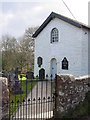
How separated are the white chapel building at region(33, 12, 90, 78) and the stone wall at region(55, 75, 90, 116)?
827 centimetres

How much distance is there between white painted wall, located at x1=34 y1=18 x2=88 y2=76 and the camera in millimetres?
13766

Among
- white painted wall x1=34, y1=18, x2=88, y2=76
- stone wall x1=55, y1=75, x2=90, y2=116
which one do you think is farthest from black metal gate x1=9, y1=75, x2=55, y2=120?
white painted wall x1=34, y1=18, x2=88, y2=76

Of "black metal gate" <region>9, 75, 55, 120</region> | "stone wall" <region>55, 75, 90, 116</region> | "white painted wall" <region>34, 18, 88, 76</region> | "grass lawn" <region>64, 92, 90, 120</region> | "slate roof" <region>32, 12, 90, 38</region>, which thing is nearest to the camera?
"black metal gate" <region>9, 75, 55, 120</region>

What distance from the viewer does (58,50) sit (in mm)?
15586

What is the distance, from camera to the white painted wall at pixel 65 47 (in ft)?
45.2

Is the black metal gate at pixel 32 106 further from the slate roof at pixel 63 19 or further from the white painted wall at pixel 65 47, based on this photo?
the slate roof at pixel 63 19

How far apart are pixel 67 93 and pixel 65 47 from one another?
10381mm

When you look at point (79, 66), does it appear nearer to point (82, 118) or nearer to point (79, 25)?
point (79, 25)

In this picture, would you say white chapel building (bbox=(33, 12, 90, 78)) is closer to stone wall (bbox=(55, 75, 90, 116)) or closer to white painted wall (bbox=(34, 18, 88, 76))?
white painted wall (bbox=(34, 18, 88, 76))

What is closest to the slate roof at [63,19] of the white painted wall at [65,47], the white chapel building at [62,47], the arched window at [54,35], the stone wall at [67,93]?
the white chapel building at [62,47]

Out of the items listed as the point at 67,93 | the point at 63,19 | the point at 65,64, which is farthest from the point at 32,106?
the point at 63,19

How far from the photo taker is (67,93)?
500 centimetres

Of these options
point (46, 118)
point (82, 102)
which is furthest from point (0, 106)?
point (82, 102)

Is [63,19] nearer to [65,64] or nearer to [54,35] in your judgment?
[54,35]
